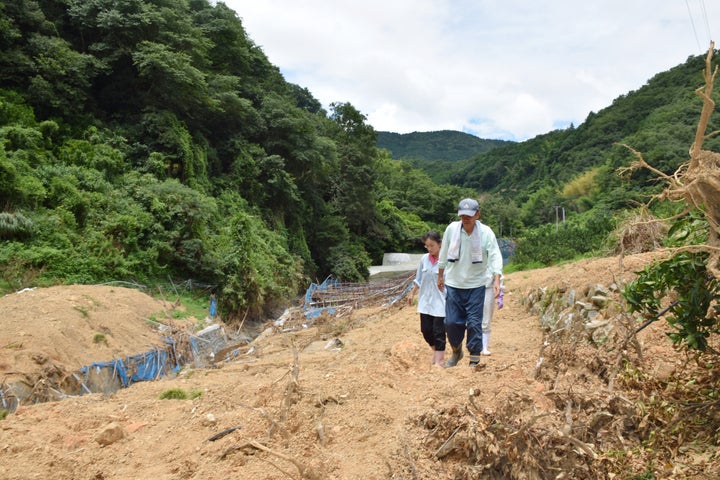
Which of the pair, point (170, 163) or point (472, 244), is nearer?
point (472, 244)

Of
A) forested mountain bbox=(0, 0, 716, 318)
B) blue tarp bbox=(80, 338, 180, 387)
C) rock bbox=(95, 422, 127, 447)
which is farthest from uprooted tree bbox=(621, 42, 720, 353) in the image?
blue tarp bbox=(80, 338, 180, 387)

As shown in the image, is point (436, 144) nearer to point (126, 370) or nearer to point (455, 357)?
point (126, 370)

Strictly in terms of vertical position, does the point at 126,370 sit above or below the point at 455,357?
below

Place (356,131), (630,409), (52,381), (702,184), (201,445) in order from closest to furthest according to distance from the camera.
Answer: (702,184) < (630,409) < (201,445) < (52,381) < (356,131)

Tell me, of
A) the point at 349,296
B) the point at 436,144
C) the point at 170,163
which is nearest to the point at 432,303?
the point at 349,296

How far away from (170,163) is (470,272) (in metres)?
16.7

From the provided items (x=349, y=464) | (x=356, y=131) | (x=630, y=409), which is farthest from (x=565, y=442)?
(x=356, y=131)

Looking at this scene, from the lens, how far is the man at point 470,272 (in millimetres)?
4406

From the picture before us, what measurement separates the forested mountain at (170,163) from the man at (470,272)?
1.38m

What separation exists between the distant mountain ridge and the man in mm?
132185

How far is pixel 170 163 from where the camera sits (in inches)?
733

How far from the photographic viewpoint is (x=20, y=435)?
3717 mm

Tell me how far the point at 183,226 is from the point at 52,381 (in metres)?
8.71

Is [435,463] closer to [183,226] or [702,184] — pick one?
[702,184]
